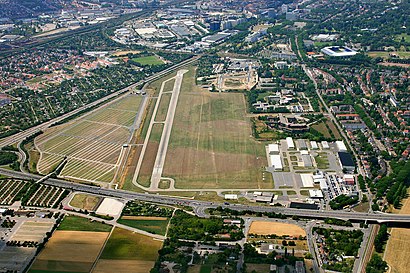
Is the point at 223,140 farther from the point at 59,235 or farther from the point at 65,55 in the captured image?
the point at 65,55

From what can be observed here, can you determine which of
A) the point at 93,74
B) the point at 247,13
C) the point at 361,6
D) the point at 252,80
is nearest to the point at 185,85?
the point at 252,80

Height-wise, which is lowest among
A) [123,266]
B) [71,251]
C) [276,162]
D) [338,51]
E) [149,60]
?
[276,162]

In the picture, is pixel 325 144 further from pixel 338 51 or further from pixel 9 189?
pixel 338 51

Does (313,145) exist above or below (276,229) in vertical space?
above

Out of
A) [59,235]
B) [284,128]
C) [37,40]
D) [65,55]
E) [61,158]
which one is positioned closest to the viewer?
[59,235]

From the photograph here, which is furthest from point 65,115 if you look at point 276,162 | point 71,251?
point 71,251

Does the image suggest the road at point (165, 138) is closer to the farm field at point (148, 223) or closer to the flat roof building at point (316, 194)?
the farm field at point (148, 223)
